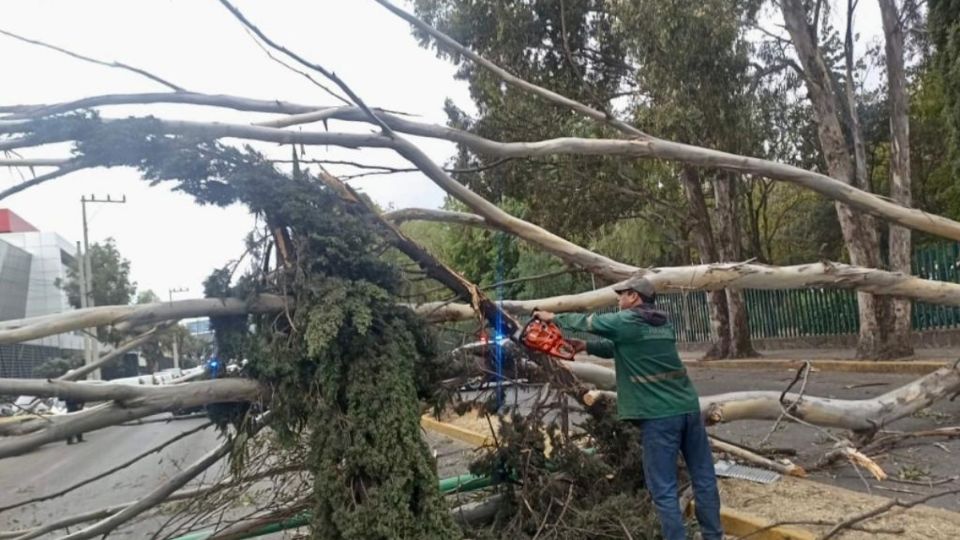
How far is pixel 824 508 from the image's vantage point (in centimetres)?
458

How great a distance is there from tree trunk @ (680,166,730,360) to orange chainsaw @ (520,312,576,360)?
40.9 feet

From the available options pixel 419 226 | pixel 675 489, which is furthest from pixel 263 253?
pixel 419 226

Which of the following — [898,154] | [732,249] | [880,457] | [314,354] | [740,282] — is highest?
[898,154]

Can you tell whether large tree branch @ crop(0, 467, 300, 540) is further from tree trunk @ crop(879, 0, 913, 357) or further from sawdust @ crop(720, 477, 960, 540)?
tree trunk @ crop(879, 0, 913, 357)

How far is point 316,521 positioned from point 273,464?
110 cm

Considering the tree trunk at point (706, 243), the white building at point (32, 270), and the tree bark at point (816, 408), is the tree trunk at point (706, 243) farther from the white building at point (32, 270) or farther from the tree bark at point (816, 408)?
the white building at point (32, 270)

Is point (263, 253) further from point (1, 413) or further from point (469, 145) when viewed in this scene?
point (469, 145)

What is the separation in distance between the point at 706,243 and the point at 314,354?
14712 millimetres

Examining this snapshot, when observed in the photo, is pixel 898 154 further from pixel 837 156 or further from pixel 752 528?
pixel 752 528

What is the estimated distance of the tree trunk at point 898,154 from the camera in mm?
12469

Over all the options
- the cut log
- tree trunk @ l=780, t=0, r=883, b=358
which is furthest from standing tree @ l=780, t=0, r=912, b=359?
the cut log

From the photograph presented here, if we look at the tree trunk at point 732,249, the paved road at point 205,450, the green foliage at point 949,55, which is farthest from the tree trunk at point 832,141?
the tree trunk at point 732,249

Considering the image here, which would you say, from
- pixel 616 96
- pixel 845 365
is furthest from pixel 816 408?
pixel 616 96

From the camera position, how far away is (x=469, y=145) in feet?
19.2
